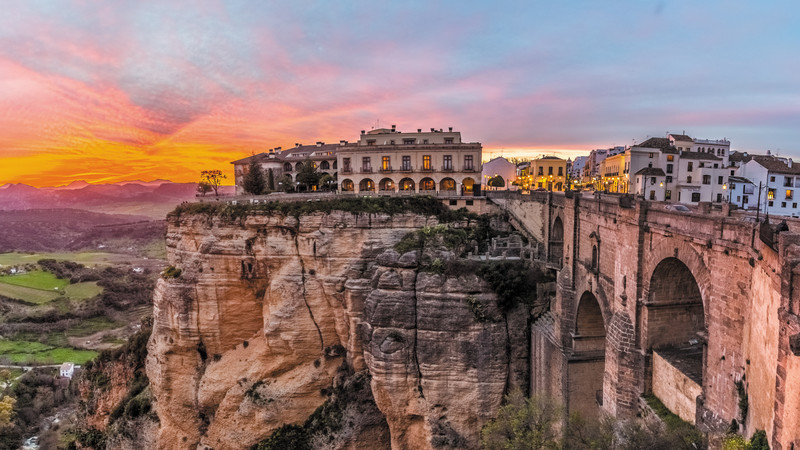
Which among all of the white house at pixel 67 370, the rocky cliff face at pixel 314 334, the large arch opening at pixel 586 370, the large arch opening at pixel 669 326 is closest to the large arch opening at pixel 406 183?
the rocky cliff face at pixel 314 334

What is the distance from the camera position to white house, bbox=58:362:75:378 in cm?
5891

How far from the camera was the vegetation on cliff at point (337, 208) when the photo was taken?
3300cm

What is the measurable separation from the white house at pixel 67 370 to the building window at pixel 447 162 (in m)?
56.6

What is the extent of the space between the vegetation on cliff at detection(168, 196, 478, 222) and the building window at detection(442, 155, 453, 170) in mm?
10588

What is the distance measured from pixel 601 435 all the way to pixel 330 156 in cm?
4885

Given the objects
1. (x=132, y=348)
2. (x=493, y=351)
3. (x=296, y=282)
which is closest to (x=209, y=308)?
(x=296, y=282)

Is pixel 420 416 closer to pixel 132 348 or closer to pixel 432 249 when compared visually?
pixel 432 249

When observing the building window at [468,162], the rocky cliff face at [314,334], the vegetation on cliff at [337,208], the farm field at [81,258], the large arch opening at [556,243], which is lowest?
the farm field at [81,258]

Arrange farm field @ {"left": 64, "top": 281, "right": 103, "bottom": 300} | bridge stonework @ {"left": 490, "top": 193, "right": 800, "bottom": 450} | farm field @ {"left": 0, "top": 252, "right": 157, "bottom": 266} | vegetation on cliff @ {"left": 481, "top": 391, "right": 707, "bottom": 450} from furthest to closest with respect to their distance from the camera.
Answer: farm field @ {"left": 0, "top": 252, "right": 157, "bottom": 266}
farm field @ {"left": 64, "top": 281, "right": 103, "bottom": 300}
vegetation on cliff @ {"left": 481, "top": 391, "right": 707, "bottom": 450}
bridge stonework @ {"left": 490, "top": 193, "right": 800, "bottom": 450}

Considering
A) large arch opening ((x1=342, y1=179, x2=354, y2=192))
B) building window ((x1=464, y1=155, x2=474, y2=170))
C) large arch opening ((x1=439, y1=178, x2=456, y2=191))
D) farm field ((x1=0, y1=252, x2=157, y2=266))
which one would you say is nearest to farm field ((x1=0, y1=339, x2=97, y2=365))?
farm field ((x1=0, y1=252, x2=157, y2=266))

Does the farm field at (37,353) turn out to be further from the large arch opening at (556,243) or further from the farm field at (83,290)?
the large arch opening at (556,243)

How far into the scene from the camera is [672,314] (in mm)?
17188

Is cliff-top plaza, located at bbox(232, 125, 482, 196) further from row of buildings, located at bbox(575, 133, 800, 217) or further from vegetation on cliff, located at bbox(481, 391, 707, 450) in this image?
vegetation on cliff, located at bbox(481, 391, 707, 450)

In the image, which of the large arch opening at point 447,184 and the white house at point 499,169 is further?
the white house at point 499,169
